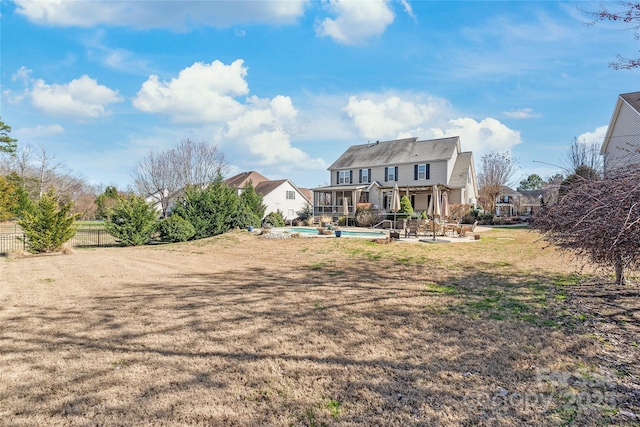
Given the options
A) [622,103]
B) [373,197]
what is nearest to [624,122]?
[622,103]

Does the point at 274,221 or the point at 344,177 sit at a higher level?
the point at 344,177

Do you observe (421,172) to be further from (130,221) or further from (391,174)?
(130,221)

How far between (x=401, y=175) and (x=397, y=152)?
3038 millimetres

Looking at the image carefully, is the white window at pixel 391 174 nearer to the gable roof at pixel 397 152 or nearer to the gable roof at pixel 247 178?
the gable roof at pixel 397 152

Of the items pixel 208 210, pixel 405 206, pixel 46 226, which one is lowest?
pixel 46 226

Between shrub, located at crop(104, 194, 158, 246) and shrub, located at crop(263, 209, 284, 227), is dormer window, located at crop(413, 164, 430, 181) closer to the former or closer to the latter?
shrub, located at crop(263, 209, 284, 227)

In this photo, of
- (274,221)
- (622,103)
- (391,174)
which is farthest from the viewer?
(391,174)

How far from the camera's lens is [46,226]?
568 inches

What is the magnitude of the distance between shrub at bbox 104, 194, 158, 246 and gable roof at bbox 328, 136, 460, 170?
2328 cm

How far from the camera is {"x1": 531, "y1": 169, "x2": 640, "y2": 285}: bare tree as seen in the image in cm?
371

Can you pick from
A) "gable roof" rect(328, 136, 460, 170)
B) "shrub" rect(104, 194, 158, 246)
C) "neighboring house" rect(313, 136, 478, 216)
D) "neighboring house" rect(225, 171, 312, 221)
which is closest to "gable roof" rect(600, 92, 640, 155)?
"neighboring house" rect(313, 136, 478, 216)

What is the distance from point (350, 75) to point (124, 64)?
11298mm

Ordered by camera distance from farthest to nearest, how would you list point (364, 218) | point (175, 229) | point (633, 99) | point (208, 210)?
point (364, 218)
point (208, 210)
point (175, 229)
point (633, 99)

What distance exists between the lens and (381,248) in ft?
44.0
